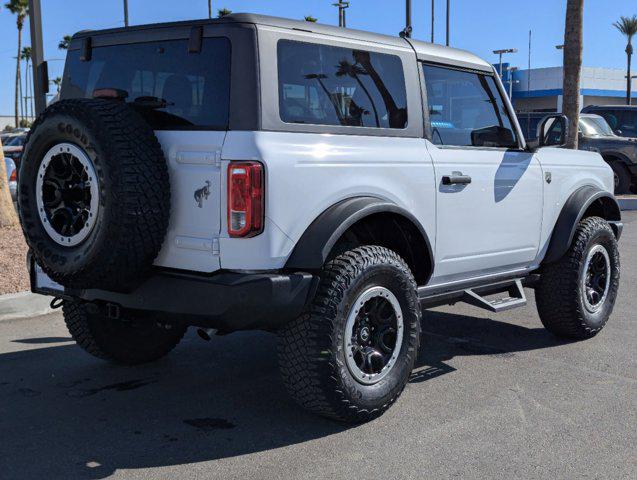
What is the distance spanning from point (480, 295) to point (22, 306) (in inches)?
150

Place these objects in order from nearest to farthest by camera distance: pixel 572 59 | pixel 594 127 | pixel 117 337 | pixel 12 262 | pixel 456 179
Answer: pixel 456 179, pixel 117 337, pixel 12 262, pixel 572 59, pixel 594 127

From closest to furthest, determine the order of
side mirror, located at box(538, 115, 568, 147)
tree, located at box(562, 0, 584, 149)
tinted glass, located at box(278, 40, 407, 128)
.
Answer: tinted glass, located at box(278, 40, 407, 128)
side mirror, located at box(538, 115, 568, 147)
tree, located at box(562, 0, 584, 149)

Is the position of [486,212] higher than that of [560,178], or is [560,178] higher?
[560,178]

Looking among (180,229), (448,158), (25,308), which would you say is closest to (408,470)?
(180,229)

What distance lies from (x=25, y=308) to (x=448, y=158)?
12.8 feet

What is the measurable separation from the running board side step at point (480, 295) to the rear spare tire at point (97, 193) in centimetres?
181

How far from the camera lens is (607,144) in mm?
17094

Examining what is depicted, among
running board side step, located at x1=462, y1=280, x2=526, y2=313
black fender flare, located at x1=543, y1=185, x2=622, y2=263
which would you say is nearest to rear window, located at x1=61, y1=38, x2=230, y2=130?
running board side step, located at x1=462, y1=280, x2=526, y2=313

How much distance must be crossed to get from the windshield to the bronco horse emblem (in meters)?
15.1

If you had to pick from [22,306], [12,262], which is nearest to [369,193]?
[22,306]

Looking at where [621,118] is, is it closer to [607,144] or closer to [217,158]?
[607,144]

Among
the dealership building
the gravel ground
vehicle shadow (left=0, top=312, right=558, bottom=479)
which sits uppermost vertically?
the dealership building

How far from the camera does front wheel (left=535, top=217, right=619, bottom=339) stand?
5.74m

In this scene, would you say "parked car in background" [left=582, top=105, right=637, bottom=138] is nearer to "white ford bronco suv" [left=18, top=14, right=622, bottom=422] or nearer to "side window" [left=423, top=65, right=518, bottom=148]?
"side window" [left=423, top=65, right=518, bottom=148]
